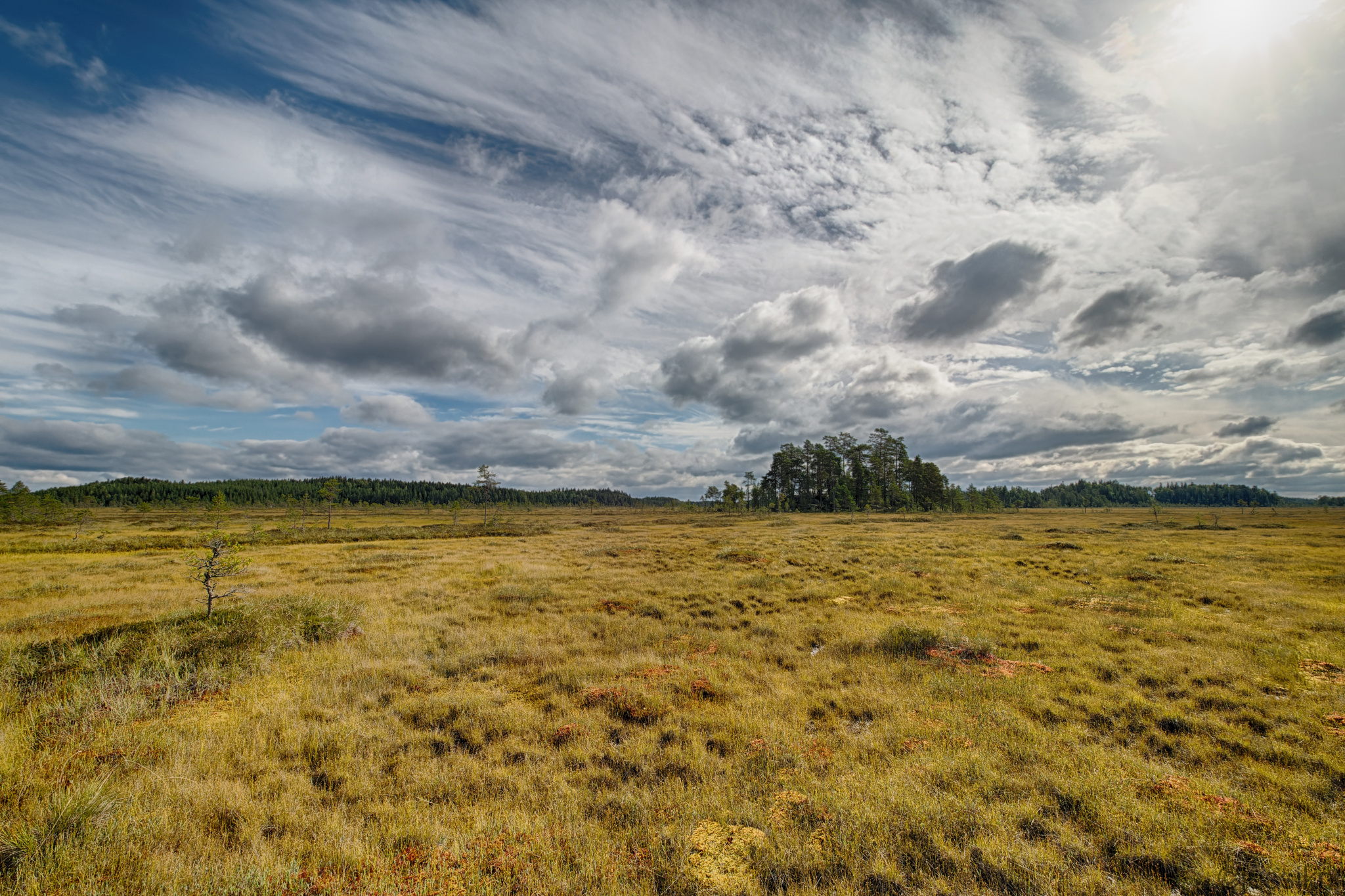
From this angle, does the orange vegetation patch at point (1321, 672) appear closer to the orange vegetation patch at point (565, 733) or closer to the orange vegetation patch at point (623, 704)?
the orange vegetation patch at point (623, 704)

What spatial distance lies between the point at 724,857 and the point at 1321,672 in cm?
1557

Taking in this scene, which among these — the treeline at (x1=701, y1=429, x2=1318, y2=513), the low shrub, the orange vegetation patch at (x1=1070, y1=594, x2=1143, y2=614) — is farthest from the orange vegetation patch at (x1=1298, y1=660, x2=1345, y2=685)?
the treeline at (x1=701, y1=429, x2=1318, y2=513)

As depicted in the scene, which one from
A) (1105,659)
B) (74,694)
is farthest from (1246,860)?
(74,694)

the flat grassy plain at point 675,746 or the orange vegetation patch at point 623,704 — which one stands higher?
the flat grassy plain at point 675,746

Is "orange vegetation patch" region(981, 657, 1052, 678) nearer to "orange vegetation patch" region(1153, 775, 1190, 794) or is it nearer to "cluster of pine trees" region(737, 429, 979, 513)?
"orange vegetation patch" region(1153, 775, 1190, 794)

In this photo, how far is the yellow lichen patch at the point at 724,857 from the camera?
17.0 ft

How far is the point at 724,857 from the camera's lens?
5.66 m

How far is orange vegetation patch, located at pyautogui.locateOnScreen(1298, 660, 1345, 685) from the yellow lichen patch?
548 inches

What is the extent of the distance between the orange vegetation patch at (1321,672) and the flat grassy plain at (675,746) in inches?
2.9

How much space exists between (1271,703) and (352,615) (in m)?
23.9

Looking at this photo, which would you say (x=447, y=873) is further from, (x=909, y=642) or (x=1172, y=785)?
(x=909, y=642)

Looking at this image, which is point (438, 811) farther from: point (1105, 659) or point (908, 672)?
point (1105, 659)

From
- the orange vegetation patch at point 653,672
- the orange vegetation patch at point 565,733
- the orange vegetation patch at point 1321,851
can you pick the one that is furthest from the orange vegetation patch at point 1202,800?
the orange vegetation patch at point 565,733

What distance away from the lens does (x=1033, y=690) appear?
10.3 meters
